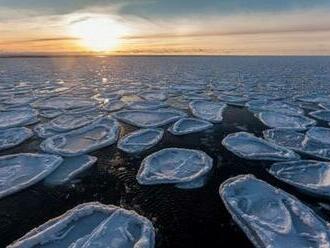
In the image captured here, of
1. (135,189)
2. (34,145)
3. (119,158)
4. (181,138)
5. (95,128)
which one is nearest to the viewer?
(135,189)

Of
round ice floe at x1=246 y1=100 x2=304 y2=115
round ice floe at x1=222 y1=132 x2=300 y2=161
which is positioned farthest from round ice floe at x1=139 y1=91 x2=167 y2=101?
round ice floe at x1=222 y1=132 x2=300 y2=161

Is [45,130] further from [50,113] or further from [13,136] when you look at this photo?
[50,113]

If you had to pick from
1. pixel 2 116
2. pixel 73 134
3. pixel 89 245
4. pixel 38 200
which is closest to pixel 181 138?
pixel 73 134

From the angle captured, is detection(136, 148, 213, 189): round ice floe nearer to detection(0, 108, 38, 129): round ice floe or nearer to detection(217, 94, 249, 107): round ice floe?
detection(0, 108, 38, 129): round ice floe

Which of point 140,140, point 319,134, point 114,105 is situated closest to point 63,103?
point 114,105

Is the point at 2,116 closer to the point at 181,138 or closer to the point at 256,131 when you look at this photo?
the point at 181,138

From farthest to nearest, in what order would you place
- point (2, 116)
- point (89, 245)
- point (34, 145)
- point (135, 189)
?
point (2, 116)
point (34, 145)
point (135, 189)
point (89, 245)

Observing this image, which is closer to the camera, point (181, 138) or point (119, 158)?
point (119, 158)
